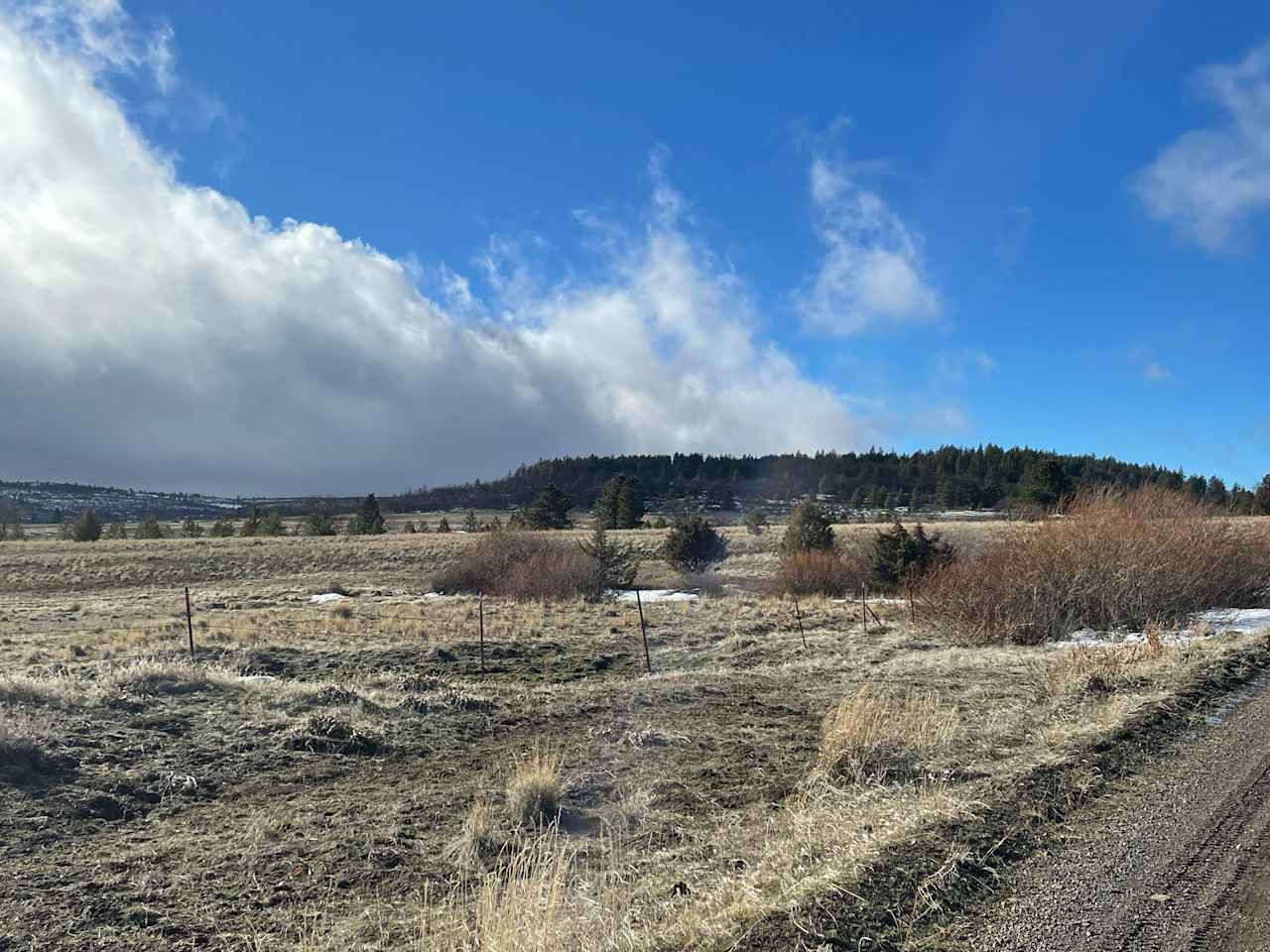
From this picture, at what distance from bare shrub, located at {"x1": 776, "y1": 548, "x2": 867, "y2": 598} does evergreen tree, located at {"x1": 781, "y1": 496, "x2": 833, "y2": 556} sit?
2.40 m

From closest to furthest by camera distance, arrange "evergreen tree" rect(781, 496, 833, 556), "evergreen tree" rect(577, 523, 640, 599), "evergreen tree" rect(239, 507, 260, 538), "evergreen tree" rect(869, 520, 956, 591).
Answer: "evergreen tree" rect(869, 520, 956, 591) → "evergreen tree" rect(577, 523, 640, 599) → "evergreen tree" rect(781, 496, 833, 556) → "evergreen tree" rect(239, 507, 260, 538)

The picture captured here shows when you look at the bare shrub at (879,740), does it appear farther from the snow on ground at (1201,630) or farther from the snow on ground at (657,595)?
the snow on ground at (657,595)

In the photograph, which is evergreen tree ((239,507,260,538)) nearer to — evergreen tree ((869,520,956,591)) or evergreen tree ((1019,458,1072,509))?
evergreen tree ((869,520,956,591))

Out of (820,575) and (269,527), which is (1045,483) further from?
(269,527)

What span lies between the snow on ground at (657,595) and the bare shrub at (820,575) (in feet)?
14.0

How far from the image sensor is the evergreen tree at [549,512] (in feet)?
221

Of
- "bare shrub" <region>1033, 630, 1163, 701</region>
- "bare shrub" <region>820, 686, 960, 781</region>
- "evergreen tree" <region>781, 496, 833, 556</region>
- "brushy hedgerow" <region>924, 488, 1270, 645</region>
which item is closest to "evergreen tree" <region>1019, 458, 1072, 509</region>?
"evergreen tree" <region>781, 496, 833, 556</region>

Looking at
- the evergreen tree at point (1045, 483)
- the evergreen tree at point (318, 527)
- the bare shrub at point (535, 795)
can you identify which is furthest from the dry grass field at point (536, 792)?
the evergreen tree at point (318, 527)

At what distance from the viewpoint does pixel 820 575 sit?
115 feet

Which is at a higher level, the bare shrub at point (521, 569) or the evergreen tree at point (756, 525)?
the evergreen tree at point (756, 525)

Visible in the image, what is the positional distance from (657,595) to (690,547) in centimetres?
870

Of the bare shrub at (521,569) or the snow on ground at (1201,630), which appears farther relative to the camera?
the bare shrub at (521,569)

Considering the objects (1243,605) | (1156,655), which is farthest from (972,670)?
(1243,605)

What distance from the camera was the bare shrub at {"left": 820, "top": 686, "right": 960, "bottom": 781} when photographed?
6859mm
